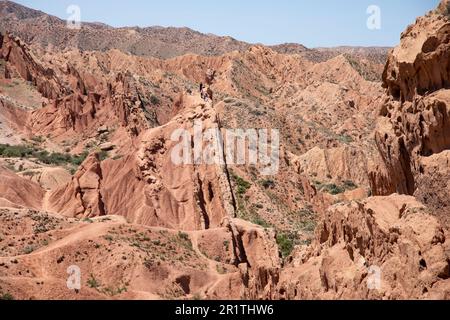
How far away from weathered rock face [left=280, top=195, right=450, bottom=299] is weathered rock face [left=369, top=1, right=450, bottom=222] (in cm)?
102

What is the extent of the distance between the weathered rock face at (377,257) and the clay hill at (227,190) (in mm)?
53

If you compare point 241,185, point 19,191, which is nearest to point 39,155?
point 19,191

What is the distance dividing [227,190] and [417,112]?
25902 mm

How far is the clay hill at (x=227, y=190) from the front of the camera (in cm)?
2045

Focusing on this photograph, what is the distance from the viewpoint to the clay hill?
20.5 m

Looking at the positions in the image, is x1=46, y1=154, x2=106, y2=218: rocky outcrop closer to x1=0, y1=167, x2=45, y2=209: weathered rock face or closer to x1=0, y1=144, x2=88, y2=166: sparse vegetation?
x1=0, y1=167, x2=45, y2=209: weathered rock face

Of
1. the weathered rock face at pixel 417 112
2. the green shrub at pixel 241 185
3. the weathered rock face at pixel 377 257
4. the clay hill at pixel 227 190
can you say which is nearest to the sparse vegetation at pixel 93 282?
the clay hill at pixel 227 190

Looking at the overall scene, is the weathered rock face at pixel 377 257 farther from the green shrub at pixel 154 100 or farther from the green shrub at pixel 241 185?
the green shrub at pixel 154 100

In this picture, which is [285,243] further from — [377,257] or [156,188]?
A: [377,257]

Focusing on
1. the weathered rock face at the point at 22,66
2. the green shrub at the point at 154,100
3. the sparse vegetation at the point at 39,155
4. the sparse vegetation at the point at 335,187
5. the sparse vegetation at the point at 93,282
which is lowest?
the sparse vegetation at the point at 93,282

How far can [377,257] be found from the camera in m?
19.9

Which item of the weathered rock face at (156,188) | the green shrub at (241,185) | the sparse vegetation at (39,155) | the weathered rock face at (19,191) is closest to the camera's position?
the weathered rock face at (156,188)
